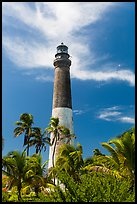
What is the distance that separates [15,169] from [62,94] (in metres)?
16.4

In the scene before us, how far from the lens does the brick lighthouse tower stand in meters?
37.3

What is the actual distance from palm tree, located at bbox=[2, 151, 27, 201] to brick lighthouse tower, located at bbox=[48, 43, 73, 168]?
12.9 metres

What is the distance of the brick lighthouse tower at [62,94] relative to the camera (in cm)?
3734

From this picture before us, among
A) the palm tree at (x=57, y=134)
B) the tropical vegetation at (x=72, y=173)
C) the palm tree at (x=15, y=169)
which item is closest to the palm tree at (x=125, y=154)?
the tropical vegetation at (x=72, y=173)

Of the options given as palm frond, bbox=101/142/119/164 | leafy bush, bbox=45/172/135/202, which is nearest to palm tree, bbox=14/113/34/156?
palm frond, bbox=101/142/119/164

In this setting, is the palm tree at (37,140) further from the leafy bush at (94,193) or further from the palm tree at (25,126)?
the leafy bush at (94,193)

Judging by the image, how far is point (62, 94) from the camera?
37.9 meters

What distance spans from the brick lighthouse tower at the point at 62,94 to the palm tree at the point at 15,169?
42.3 ft

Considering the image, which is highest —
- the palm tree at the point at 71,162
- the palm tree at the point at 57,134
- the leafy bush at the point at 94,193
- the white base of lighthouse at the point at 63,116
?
the white base of lighthouse at the point at 63,116

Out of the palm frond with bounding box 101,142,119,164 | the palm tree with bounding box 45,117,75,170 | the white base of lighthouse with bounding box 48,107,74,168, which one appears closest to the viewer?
the palm frond with bounding box 101,142,119,164

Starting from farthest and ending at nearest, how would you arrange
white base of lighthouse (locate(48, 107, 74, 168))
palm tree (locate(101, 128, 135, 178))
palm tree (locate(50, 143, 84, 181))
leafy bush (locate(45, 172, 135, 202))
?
white base of lighthouse (locate(48, 107, 74, 168)) < palm tree (locate(50, 143, 84, 181)) < palm tree (locate(101, 128, 135, 178)) < leafy bush (locate(45, 172, 135, 202))

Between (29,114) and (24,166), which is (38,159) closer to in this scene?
(24,166)

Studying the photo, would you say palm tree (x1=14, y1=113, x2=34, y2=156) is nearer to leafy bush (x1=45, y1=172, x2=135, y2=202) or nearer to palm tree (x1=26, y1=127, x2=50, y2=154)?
palm tree (x1=26, y1=127, x2=50, y2=154)

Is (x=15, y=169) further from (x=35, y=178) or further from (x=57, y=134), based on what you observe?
(x=57, y=134)
